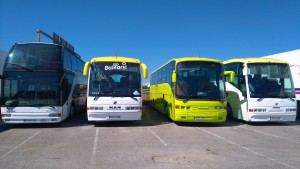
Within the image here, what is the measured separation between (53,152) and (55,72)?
5550 mm

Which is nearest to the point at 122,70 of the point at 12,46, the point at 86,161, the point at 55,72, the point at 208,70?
the point at 55,72

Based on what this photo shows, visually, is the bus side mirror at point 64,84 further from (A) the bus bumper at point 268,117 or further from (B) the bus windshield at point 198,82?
(A) the bus bumper at point 268,117

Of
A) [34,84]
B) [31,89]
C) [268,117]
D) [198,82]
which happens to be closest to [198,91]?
[198,82]

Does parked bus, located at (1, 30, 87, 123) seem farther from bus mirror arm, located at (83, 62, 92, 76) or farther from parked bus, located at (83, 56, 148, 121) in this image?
parked bus, located at (83, 56, 148, 121)

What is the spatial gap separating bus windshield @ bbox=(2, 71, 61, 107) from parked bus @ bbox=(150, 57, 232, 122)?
543 cm

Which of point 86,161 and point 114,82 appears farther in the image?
point 114,82

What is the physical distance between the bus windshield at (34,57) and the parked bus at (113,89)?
62.4 inches

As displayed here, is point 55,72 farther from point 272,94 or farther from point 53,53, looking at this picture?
point 272,94

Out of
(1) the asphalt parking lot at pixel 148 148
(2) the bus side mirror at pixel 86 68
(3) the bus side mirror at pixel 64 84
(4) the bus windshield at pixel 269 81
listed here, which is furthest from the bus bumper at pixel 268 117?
(3) the bus side mirror at pixel 64 84

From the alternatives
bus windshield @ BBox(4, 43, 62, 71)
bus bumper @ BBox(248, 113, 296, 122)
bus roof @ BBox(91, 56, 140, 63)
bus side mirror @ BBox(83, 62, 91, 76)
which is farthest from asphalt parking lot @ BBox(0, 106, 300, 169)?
bus roof @ BBox(91, 56, 140, 63)

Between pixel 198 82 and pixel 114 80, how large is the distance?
3.86m

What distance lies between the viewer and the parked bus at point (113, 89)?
12.0 m

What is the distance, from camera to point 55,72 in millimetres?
12391

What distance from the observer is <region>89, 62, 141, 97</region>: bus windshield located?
1216 centimetres
